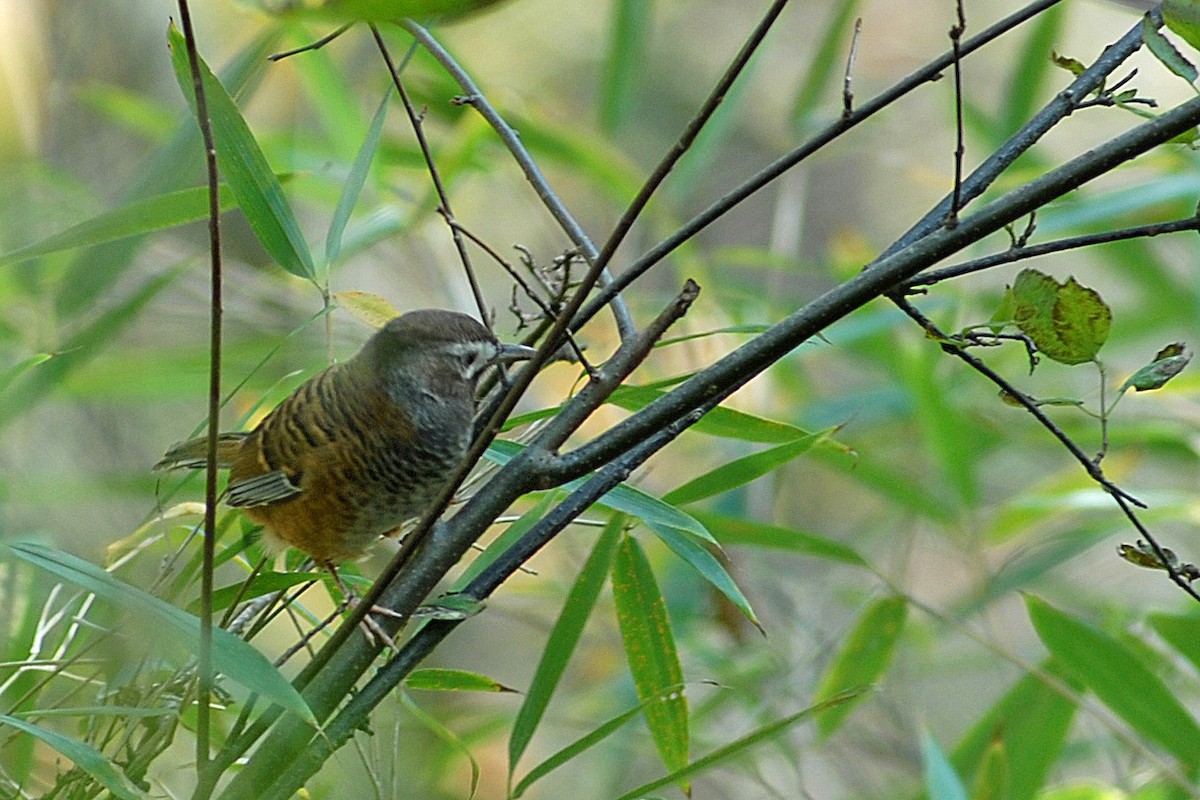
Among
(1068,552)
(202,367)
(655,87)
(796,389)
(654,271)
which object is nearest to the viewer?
(202,367)

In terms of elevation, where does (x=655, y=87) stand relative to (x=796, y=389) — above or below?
above

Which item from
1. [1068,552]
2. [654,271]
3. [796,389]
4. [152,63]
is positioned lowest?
[1068,552]

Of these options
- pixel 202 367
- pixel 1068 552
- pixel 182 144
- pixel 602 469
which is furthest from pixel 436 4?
pixel 1068 552

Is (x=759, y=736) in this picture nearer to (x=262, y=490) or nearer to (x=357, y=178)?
(x=357, y=178)

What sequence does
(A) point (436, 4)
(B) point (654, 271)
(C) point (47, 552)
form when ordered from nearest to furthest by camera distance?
(A) point (436, 4) < (C) point (47, 552) < (B) point (654, 271)

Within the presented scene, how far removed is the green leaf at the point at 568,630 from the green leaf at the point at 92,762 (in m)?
0.40

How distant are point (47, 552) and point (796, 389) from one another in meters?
2.27

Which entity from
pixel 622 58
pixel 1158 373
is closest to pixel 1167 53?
pixel 1158 373

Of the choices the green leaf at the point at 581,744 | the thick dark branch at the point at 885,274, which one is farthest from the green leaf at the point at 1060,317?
the green leaf at the point at 581,744

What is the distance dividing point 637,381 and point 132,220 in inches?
75.2

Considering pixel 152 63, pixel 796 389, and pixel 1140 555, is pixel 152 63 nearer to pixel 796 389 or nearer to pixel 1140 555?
pixel 796 389

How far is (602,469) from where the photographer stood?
1048mm

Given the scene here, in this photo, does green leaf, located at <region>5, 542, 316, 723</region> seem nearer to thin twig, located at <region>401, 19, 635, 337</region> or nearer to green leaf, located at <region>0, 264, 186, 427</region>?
green leaf, located at <region>0, 264, 186, 427</region>

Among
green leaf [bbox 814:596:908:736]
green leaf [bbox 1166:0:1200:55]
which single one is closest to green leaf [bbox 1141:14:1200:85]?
green leaf [bbox 1166:0:1200:55]
